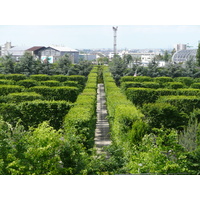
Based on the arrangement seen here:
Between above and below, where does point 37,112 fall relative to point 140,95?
below

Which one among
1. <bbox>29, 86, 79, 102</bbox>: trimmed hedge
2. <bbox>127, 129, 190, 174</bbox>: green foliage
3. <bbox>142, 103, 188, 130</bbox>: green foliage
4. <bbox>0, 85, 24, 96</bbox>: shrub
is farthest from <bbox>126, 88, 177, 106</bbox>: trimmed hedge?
<bbox>127, 129, 190, 174</bbox>: green foliage

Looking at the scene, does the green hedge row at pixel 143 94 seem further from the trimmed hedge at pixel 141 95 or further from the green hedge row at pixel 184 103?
the green hedge row at pixel 184 103

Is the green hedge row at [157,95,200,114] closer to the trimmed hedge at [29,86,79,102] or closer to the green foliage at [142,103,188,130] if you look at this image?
the green foliage at [142,103,188,130]

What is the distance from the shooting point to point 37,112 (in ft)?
46.1

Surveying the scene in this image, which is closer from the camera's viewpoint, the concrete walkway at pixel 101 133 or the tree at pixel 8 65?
the concrete walkway at pixel 101 133

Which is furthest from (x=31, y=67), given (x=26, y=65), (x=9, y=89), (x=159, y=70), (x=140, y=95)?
(x=140, y=95)

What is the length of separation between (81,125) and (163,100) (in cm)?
778

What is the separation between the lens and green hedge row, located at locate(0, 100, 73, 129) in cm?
1387

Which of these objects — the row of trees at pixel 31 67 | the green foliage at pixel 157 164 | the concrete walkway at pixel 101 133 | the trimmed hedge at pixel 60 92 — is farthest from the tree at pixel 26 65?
the green foliage at pixel 157 164

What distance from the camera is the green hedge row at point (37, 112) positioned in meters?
13.9

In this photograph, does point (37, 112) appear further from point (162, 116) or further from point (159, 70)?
point (159, 70)
